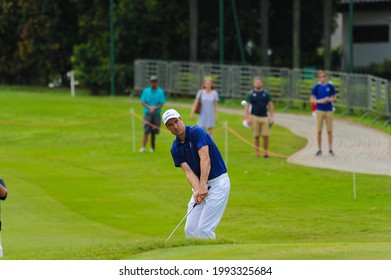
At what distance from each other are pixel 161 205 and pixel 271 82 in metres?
24.2

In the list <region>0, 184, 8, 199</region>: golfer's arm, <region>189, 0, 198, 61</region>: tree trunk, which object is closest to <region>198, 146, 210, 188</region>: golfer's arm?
<region>0, 184, 8, 199</region>: golfer's arm

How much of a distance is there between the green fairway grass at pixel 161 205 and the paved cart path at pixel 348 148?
0.60 meters

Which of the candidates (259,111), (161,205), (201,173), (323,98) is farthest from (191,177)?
(259,111)

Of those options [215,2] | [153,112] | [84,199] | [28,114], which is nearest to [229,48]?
[215,2]

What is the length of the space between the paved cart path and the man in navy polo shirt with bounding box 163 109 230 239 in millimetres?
11460

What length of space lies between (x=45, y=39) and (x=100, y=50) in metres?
6.37

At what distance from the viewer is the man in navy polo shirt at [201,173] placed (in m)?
14.8

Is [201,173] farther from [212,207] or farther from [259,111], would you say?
[259,111]

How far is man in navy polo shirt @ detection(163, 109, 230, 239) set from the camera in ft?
48.5

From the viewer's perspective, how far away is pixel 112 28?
54156 mm

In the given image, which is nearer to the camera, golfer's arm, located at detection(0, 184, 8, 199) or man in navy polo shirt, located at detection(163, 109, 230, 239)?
golfer's arm, located at detection(0, 184, 8, 199)

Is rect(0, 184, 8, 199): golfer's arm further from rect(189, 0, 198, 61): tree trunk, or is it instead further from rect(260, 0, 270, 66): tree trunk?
rect(260, 0, 270, 66): tree trunk

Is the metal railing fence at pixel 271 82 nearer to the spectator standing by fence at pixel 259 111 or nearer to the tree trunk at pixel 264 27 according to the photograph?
the tree trunk at pixel 264 27

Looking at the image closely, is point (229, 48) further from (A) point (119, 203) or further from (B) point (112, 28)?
(A) point (119, 203)
